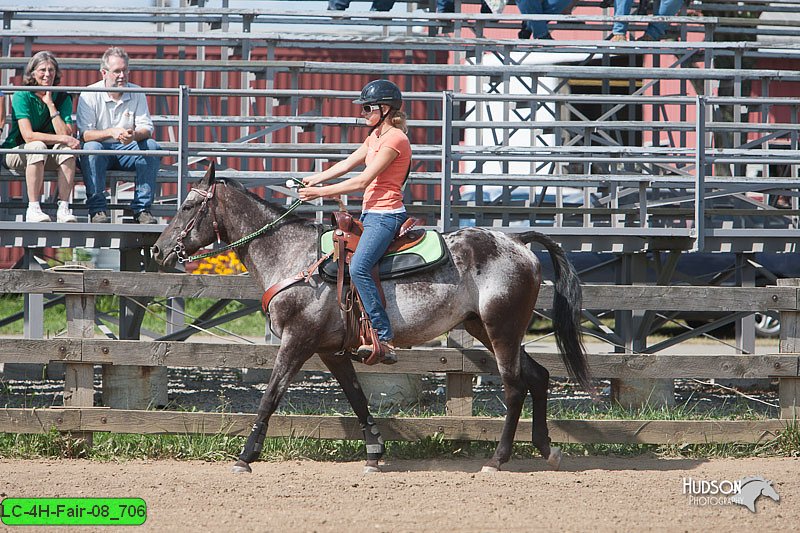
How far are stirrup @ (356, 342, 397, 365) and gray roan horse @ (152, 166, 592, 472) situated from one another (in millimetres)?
199

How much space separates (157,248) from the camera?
23.6 ft

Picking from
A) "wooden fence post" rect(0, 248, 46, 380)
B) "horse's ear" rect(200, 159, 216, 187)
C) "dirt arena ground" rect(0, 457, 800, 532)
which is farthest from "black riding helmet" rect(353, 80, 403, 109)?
"wooden fence post" rect(0, 248, 46, 380)

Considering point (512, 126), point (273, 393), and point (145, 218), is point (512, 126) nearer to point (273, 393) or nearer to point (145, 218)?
point (145, 218)

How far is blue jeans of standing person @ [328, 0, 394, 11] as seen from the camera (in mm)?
14023

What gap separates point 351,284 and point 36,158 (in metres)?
3.38

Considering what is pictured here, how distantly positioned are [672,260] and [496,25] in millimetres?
5740

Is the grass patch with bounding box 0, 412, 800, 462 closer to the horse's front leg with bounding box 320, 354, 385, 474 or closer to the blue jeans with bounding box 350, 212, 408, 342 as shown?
the horse's front leg with bounding box 320, 354, 385, 474

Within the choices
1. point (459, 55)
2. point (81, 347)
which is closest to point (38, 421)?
point (81, 347)

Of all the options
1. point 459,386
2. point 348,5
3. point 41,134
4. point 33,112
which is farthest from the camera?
point 348,5

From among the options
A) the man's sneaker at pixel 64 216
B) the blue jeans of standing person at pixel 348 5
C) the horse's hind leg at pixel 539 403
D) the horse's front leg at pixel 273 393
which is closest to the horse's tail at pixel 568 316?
the horse's hind leg at pixel 539 403

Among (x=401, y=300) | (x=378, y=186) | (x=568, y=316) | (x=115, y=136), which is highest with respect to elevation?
(x=115, y=136)

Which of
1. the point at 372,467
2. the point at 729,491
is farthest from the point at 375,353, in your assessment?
the point at 729,491

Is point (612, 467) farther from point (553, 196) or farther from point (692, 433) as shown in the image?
point (553, 196)

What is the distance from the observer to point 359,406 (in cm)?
732
